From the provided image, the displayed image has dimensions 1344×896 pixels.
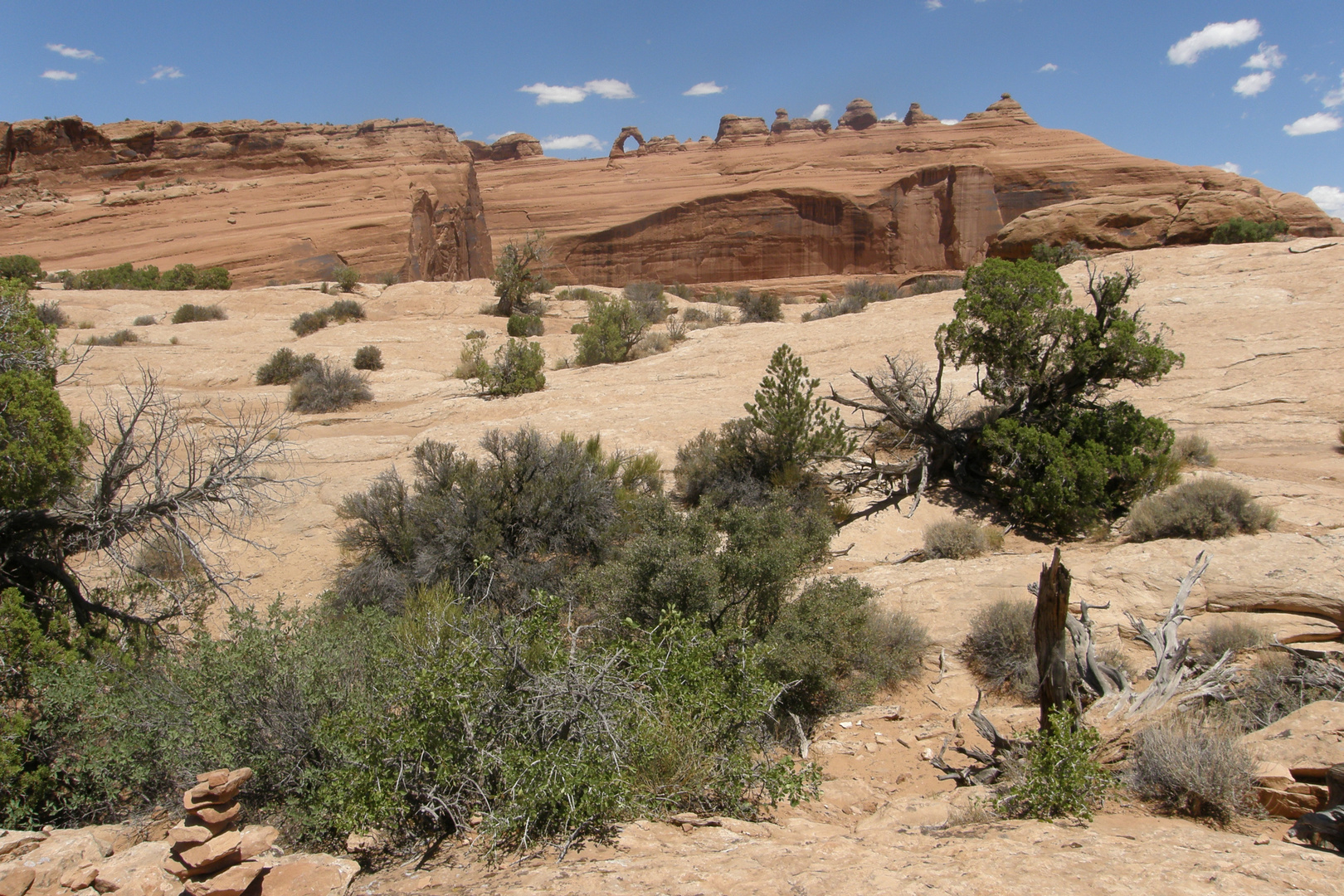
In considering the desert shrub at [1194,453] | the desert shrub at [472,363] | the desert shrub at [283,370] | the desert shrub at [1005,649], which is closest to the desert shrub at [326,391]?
the desert shrub at [283,370]

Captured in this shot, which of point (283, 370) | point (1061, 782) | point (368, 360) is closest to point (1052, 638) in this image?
point (1061, 782)

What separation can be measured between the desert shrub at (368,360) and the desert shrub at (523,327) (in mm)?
4015

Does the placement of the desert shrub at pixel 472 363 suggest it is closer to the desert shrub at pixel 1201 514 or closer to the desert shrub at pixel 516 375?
the desert shrub at pixel 516 375

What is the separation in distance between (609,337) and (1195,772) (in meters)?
14.3

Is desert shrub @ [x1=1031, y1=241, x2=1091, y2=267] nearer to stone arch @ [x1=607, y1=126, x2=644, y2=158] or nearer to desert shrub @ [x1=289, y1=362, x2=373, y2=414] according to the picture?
desert shrub @ [x1=289, y1=362, x2=373, y2=414]

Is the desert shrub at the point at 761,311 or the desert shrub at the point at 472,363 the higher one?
the desert shrub at the point at 761,311

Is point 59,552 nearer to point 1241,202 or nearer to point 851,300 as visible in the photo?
point 851,300

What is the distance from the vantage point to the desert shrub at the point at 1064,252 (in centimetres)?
1902

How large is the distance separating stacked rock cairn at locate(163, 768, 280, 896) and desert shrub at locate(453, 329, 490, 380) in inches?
434

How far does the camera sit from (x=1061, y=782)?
140 inches

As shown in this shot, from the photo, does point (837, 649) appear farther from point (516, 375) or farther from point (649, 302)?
point (649, 302)

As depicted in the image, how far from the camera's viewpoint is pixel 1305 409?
1034cm

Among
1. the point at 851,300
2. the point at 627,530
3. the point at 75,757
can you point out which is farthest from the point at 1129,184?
the point at 75,757

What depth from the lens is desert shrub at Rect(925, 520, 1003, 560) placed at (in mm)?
7970
